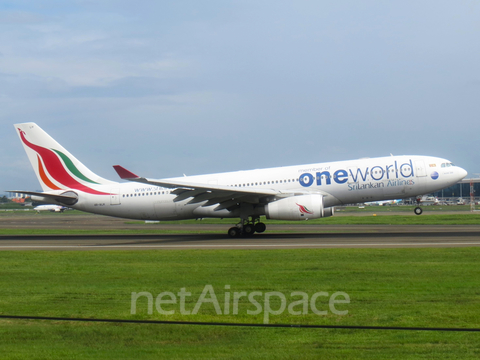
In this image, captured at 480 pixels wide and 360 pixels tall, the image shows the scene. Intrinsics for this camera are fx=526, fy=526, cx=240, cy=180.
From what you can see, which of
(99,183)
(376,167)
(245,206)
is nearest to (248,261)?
(245,206)

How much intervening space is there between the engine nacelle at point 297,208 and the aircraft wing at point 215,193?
864 millimetres

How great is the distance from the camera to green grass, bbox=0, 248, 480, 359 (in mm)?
7953

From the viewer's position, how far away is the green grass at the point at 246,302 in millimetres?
7953

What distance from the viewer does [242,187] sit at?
1257 inches

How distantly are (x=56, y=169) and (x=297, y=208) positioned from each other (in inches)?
621

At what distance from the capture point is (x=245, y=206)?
30.9m

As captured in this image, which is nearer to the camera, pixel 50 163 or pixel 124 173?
pixel 124 173

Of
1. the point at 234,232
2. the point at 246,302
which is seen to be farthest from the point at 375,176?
the point at 246,302

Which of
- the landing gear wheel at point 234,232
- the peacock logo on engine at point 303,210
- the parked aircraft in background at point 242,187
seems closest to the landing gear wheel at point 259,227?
the parked aircraft in background at point 242,187

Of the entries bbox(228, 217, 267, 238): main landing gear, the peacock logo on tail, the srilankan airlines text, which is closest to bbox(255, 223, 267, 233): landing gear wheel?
bbox(228, 217, 267, 238): main landing gear

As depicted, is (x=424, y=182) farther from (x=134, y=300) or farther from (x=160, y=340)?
(x=160, y=340)

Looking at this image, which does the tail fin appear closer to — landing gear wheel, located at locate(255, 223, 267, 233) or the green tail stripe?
the green tail stripe

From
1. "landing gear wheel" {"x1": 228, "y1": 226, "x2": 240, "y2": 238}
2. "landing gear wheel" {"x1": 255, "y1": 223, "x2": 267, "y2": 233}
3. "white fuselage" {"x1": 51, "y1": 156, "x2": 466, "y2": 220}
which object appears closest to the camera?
"white fuselage" {"x1": 51, "y1": 156, "x2": 466, "y2": 220}

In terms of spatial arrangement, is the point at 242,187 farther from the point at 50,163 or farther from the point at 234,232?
the point at 50,163
